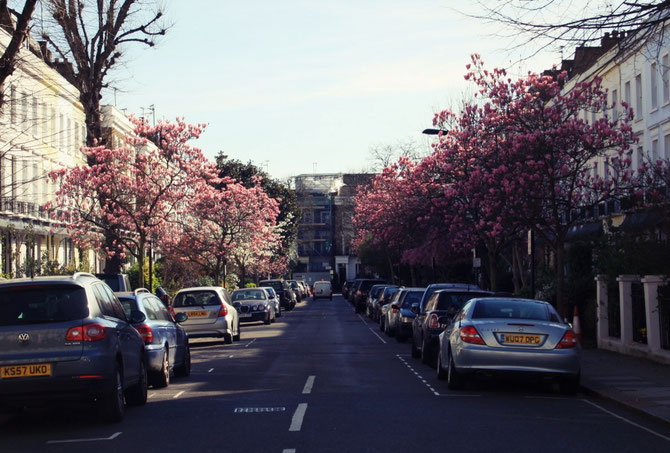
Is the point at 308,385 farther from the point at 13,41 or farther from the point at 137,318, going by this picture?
the point at 13,41

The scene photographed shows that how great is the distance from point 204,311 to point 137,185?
39.0ft

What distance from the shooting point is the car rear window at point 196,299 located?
29.0m

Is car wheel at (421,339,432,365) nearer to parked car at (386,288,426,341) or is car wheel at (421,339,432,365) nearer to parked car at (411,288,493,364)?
parked car at (411,288,493,364)

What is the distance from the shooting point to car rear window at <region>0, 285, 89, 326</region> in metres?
11.5

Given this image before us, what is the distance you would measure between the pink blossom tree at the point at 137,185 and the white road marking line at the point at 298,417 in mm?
23282

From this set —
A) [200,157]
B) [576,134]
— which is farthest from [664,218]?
[200,157]

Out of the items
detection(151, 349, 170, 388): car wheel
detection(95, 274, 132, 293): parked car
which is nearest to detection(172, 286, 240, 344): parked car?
detection(95, 274, 132, 293): parked car

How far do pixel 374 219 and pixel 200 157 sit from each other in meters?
13.4

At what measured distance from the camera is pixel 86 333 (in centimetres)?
1155

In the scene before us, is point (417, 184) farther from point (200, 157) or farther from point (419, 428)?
point (419, 428)

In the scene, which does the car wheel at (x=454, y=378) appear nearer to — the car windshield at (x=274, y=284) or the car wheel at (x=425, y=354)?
the car wheel at (x=425, y=354)

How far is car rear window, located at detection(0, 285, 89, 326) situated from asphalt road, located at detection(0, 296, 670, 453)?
1306mm

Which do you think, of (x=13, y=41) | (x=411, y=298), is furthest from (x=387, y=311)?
(x=13, y=41)

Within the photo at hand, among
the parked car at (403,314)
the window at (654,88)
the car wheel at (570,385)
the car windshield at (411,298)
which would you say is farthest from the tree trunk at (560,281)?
the window at (654,88)
